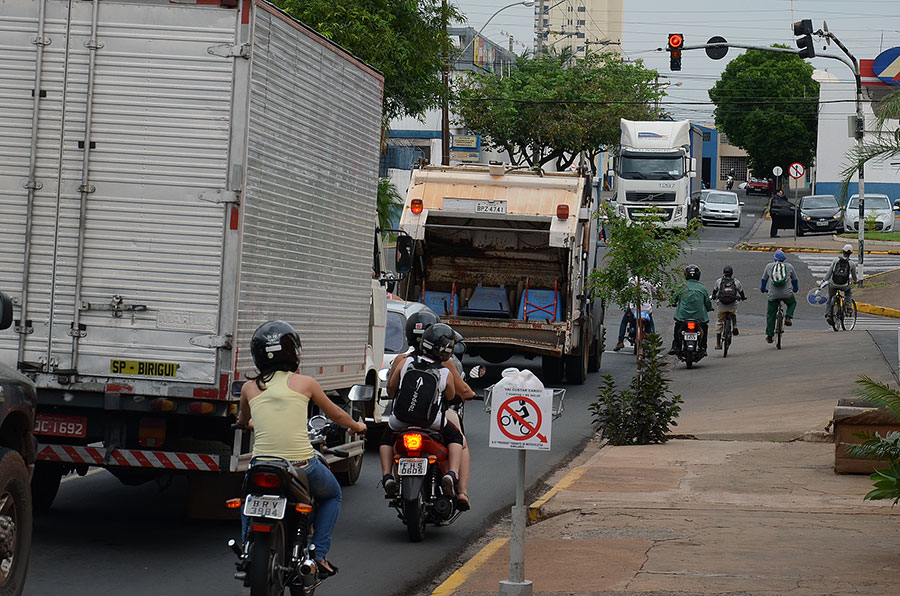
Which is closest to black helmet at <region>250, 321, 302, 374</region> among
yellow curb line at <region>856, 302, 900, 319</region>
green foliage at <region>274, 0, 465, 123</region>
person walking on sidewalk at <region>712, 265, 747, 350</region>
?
person walking on sidewalk at <region>712, 265, 747, 350</region>

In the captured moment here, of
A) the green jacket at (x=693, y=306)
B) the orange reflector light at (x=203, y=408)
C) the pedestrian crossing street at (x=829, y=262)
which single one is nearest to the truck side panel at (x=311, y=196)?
the orange reflector light at (x=203, y=408)

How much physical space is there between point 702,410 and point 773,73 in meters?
83.9

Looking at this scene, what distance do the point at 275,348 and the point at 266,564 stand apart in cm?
113

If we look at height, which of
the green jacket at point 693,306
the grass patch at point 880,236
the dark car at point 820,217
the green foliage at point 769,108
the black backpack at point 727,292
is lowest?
the green jacket at point 693,306

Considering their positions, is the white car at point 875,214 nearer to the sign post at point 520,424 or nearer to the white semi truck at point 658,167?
the white semi truck at point 658,167

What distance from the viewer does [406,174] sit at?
54.1m

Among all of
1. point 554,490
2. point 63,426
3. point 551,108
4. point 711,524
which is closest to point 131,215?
point 63,426

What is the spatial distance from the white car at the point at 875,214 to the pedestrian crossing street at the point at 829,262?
23.1ft

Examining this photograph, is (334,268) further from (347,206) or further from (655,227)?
(655,227)

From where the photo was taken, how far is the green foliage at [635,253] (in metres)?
18.2

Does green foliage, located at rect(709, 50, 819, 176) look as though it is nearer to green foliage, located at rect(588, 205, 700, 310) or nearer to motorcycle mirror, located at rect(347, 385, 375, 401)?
green foliage, located at rect(588, 205, 700, 310)

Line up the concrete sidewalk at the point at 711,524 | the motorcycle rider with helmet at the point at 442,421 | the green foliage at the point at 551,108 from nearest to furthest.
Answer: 1. the concrete sidewalk at the point at 711,524
2. the motorcycle rider with helmet at the point at 442,421
3. the green foliage at the point at 551,108

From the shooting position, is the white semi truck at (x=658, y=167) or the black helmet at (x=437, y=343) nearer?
A: the black helmet at (x=437, y=343)

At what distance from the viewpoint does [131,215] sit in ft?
28.7
